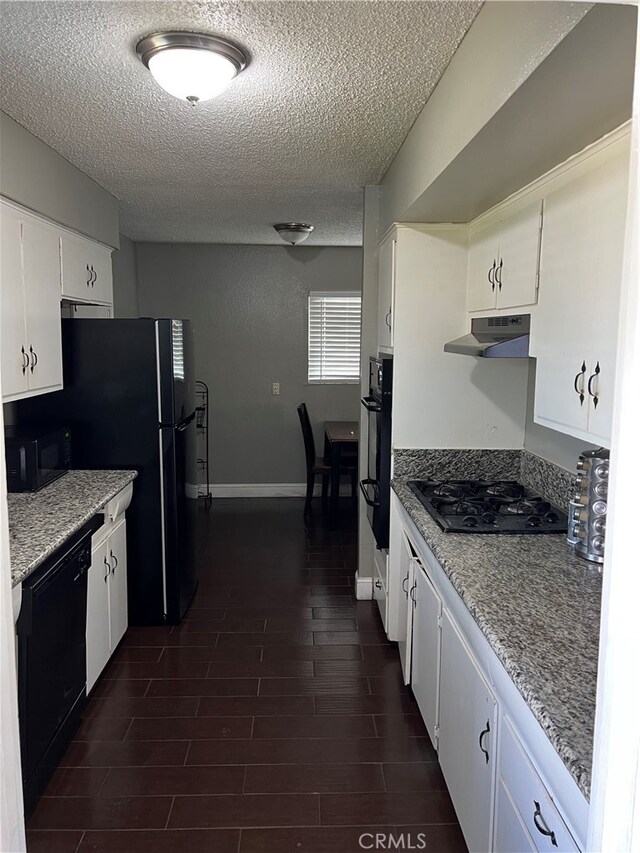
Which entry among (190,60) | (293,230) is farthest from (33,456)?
(293,230)

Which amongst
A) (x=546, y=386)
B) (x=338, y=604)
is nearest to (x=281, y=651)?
(x=338, y=604)

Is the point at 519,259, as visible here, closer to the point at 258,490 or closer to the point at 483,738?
the point at 483,738

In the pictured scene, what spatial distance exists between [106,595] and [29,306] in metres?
1.37

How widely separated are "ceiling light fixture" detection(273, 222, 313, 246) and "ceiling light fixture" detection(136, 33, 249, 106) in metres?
2.99

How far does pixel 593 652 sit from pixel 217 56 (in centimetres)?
191

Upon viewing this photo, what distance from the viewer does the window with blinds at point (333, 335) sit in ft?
21.6

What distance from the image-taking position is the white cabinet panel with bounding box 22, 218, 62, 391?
2.89 meters

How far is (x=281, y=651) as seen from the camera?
3.49 m

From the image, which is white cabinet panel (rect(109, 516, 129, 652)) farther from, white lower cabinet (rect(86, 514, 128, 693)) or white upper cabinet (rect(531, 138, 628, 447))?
white upper cabinet (rect(531, 138, 628, 447))

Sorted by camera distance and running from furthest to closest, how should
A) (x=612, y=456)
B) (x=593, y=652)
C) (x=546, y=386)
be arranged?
(x=546, y=386) < (x=593, y=652) < (x=612, y=456)

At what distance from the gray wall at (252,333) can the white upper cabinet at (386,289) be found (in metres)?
2.76

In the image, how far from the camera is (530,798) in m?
1.43

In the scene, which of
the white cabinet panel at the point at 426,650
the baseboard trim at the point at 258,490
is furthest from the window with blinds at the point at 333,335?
the white cabinet panel at the point at 426,650

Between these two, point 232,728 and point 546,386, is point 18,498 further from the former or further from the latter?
point 546,386
